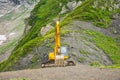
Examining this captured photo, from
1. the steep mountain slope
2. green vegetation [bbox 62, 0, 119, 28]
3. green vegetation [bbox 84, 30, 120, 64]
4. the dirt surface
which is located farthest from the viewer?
green vegetation [bbox 62, 0, 119, 28]

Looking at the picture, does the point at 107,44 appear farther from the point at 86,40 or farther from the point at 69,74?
the point at 69,74

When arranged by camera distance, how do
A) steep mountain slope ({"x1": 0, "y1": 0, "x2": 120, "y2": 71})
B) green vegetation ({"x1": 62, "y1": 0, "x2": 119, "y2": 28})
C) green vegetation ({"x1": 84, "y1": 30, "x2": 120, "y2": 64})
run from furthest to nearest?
green vegetation ({"x1": 62, "y1": 0, "x2": 119, "y2": 28})
green vegetation ({"x1": 84, "y1": 30, "x2": 120, "y2": 64})
steep mountain slope ({"x1": 0, "y1": 0, "x2": 120, "y2": 71})

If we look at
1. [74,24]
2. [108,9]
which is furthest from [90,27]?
[108,9]

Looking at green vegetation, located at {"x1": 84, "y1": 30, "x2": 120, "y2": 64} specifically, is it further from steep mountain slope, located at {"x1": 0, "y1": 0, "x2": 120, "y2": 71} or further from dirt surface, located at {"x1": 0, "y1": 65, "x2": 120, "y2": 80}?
dirt surface, located at {"x1": 0, "y1": 65, "x2": 120, "y2": 80}

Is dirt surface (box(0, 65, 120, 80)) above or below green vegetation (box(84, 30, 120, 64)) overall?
above

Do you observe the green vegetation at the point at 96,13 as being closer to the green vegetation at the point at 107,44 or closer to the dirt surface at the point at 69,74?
the green vegetation at the point at 107,44

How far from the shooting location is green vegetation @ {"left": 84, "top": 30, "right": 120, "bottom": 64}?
79938 mm

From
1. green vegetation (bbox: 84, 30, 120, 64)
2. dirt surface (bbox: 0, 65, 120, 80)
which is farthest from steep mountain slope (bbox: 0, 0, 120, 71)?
dirt surface (bbox: 0, 65, 120, 80)

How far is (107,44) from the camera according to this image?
86875mm

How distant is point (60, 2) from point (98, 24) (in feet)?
234

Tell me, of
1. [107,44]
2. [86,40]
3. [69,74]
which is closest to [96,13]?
[107,44]

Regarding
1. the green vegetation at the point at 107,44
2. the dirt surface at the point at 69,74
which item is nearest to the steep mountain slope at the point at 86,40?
the green vegetation at the point at 107,44

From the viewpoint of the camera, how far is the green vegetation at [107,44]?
79.9 m

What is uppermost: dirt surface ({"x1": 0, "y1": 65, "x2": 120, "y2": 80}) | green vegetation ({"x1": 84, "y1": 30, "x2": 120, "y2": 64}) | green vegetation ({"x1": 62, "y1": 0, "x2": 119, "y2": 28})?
green vegetation ({"x1": 62, "y1": 0, "x2": 119, "y2": 28})
